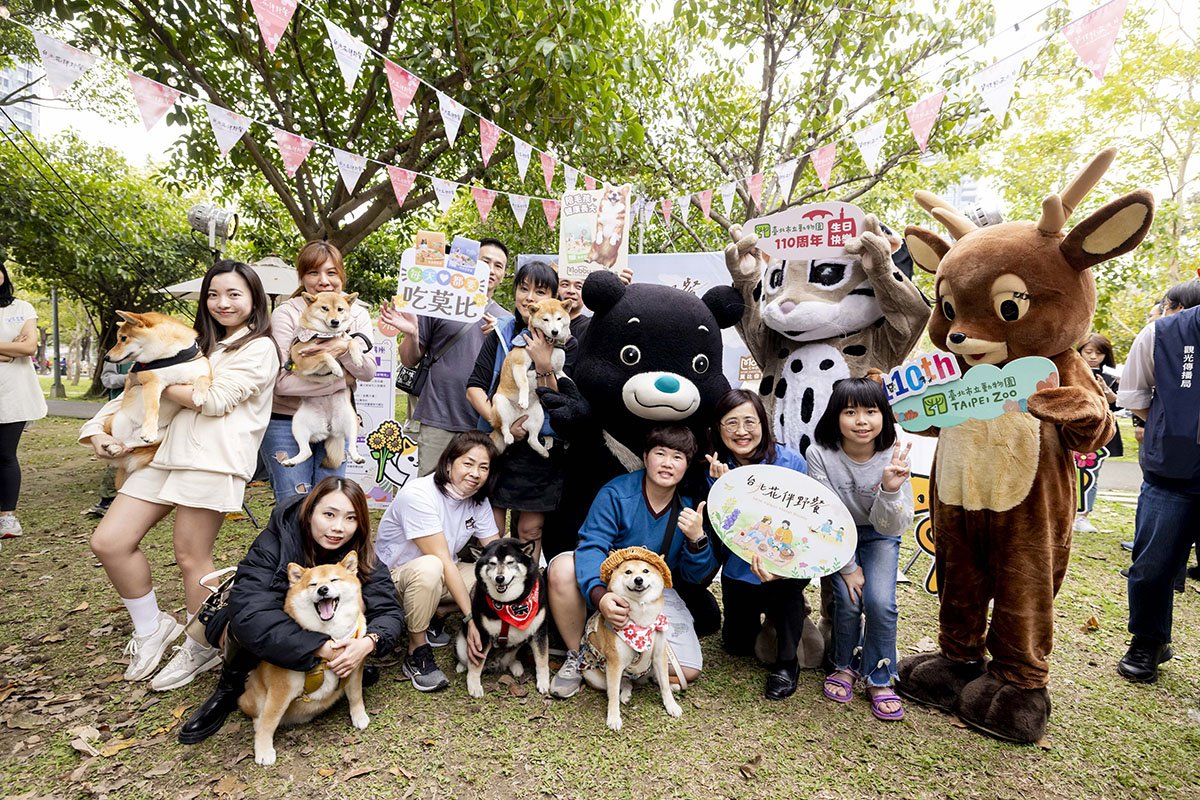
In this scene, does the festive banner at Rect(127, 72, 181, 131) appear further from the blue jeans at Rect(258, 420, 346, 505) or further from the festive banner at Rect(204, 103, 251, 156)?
the blue jeans at Rect(258, 420, 346, 505)

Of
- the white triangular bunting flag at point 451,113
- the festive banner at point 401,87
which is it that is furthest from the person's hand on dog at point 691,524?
the white triangular bunting flag at point 451,113

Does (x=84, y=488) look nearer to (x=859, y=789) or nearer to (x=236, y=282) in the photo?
(x=236, y=282)

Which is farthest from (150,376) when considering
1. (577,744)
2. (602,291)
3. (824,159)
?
(824,159)

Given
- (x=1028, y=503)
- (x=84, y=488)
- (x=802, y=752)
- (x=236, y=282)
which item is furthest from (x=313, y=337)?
(x=84, y=488)

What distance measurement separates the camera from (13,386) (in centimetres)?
446

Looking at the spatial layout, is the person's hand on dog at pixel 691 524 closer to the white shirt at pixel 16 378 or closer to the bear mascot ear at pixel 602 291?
the bear mascot ear at pixel 602 291

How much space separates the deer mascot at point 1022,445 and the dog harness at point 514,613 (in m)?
1.90

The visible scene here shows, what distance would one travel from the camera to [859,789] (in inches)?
89.6

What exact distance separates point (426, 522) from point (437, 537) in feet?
0.31

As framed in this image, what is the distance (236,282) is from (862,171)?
9494 mm

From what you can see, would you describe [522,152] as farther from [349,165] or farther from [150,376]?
[150,376]

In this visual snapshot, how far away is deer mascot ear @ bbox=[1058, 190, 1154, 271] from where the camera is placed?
89.4 inches

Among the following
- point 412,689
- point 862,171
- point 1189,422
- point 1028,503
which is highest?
point 862,171

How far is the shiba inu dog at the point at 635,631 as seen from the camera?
8.37ft
